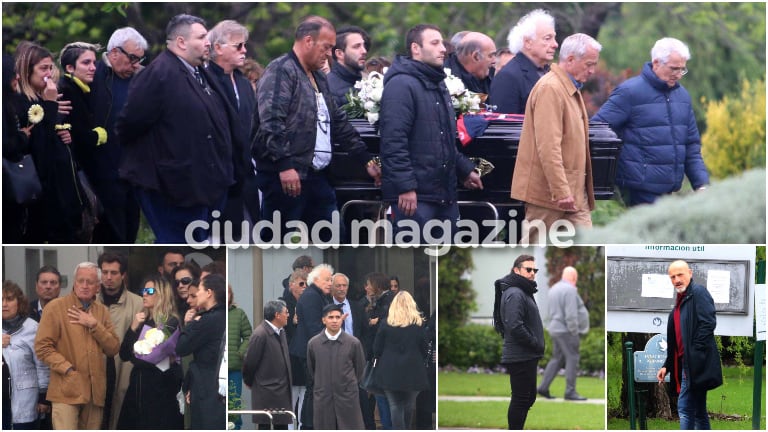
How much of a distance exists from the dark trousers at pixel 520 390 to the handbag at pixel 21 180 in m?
2.99

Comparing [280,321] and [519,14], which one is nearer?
[280,321]

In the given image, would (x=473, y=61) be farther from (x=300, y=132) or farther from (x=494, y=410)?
(x=494, y=410)

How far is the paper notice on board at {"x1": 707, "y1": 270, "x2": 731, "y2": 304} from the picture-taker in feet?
25.8

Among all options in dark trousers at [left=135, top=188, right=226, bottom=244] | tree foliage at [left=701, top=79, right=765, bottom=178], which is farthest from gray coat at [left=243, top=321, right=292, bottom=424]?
tree foliage at [left=701, top=79, right=765, bottom=178]

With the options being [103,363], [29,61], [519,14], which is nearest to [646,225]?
[103,363]

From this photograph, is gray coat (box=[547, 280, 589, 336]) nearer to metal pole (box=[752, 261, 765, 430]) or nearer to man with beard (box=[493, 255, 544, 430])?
man with beard (box=[493, 255, 544, 430])

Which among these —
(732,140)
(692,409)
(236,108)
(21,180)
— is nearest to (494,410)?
(692,409)

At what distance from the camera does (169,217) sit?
8156 mm

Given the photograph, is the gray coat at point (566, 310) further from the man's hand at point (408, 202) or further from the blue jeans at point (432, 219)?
the man's hand at point (408, 202)

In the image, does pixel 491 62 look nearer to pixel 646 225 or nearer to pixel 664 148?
pixel 664 148

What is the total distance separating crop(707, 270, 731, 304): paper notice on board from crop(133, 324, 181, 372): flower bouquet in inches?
124

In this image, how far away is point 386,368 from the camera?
786 cm

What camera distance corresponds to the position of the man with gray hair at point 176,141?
315 inches

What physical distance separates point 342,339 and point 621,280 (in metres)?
1.68
